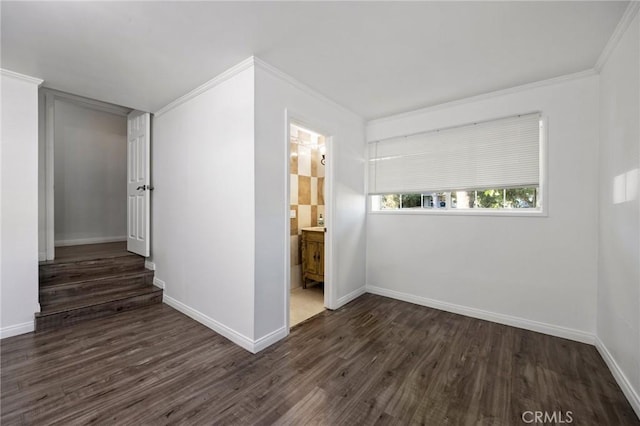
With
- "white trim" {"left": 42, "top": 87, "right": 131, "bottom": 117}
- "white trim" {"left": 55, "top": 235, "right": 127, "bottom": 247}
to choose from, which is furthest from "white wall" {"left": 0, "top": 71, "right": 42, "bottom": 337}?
"white trim" {"left": 55, "top": 235, "right": 127, "bottom": 247}

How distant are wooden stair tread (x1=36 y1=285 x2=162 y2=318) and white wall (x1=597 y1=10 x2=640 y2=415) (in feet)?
14.6

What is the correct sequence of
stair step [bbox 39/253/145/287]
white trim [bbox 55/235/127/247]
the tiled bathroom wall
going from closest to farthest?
1. stair step [bbox 39/253/145/287]
2. the tiled bathroom wall
3. white trim [bbox 55/235/127/247]

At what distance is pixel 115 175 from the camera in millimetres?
5148

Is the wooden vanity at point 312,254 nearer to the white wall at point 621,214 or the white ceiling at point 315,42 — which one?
the white ceiling at point 315,42

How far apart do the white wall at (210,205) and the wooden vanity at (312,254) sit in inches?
60.9

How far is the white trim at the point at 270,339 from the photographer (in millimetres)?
2320

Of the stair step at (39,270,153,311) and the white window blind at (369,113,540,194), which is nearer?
the white window blind at (369,113,540,194)

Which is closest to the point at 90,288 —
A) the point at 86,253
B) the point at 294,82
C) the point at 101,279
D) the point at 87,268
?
the point at 101,279

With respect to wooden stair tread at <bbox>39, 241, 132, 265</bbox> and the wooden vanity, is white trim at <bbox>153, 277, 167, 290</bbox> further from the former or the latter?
the wooden vanity

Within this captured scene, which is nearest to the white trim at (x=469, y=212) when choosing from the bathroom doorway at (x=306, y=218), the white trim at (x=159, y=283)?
the bathroom doorway at (x=306, y=218)

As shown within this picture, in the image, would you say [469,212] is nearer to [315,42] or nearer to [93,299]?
[315,42]

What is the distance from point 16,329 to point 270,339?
242cm

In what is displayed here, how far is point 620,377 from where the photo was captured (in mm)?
1883

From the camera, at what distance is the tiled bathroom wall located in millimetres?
4113
